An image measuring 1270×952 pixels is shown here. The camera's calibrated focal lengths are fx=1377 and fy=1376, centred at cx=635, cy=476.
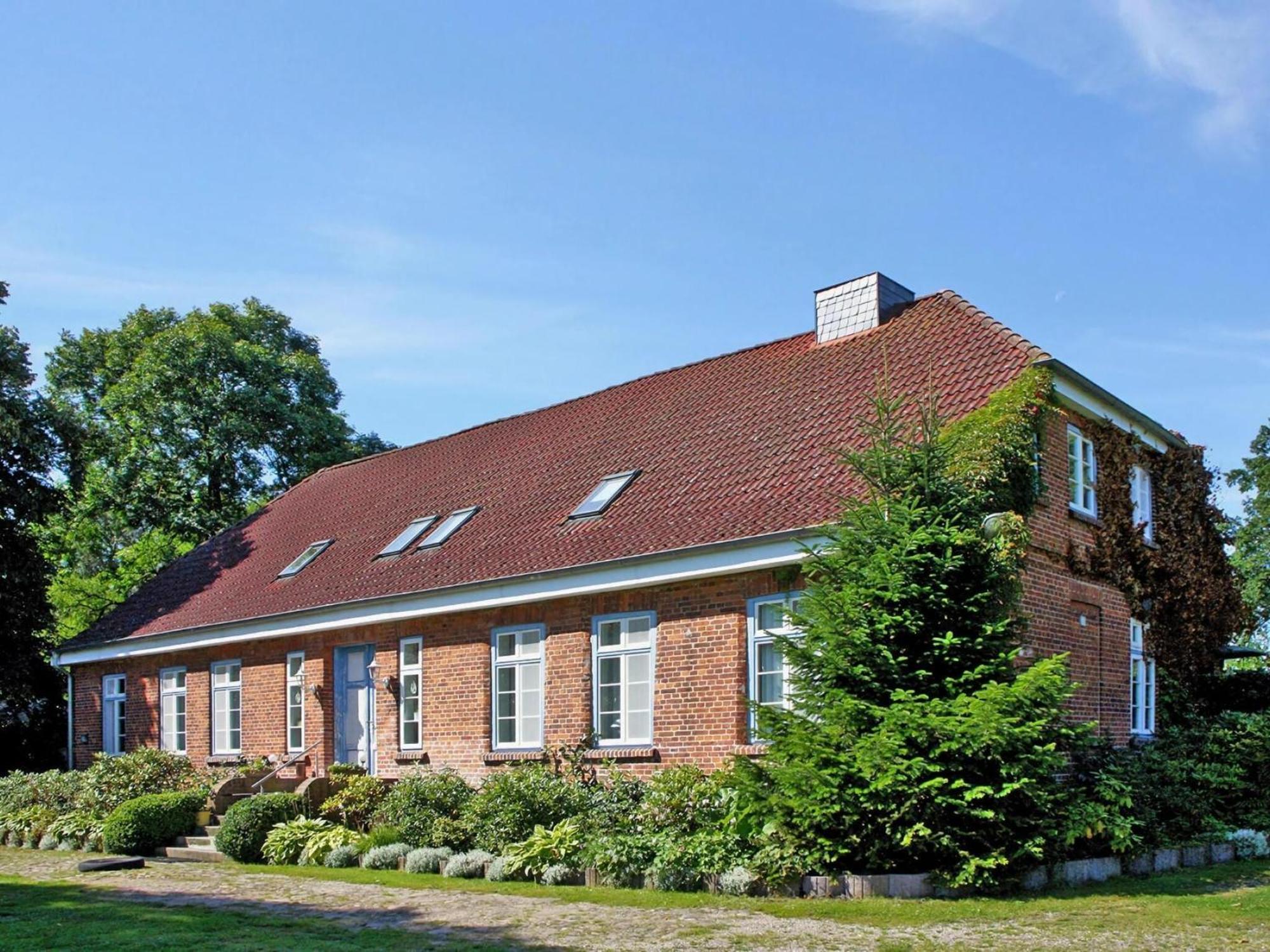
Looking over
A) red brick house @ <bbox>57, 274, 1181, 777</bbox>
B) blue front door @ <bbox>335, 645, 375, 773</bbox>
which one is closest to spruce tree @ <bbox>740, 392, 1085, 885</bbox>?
red brick house @ <bbox>57, 274, 1181, 777</bbox>

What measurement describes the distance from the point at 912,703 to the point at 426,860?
6595 mm

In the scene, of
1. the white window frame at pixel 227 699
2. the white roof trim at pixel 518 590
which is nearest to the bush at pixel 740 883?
the white roof trim at pixel 518 590

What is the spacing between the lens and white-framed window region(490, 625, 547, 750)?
62.4 ft

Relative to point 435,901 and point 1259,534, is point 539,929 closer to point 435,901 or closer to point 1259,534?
point 435,901

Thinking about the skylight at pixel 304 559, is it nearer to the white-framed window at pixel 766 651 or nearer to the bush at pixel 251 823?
the bush at pixel 251 823

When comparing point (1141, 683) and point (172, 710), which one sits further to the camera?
point (172, 710)

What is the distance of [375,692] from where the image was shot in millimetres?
21625

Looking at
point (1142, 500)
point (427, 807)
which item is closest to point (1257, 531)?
point (1142, 500)

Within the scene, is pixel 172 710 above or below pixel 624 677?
below

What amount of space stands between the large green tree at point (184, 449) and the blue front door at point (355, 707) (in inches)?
715

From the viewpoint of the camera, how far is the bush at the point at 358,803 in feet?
63.4

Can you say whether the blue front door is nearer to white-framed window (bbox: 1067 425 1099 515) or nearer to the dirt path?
the dirt path

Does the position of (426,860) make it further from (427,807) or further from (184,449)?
(184,449)

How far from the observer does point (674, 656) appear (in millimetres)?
17062
